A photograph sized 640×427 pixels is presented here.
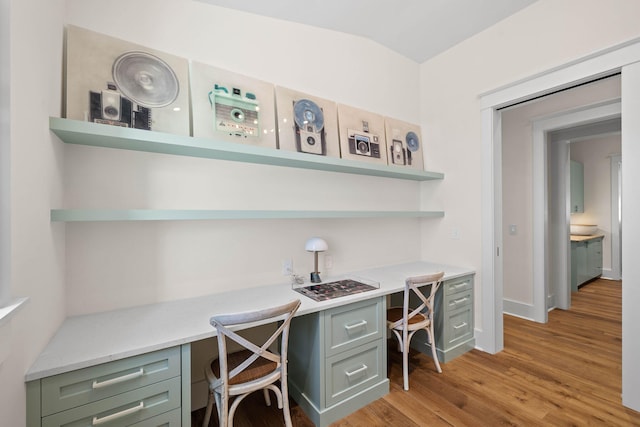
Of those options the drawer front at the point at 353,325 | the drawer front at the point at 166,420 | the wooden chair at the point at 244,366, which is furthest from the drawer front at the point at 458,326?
the drawer front at the point at 166,420

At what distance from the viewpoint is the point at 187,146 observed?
5.20 ft

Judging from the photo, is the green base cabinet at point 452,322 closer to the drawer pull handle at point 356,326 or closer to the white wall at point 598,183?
the drawer pull handle at point 356,326

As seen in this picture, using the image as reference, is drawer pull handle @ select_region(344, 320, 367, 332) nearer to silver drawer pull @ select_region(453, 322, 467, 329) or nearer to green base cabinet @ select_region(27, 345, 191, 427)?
green base cabinet @ select_region(27, 345, 191, 427)

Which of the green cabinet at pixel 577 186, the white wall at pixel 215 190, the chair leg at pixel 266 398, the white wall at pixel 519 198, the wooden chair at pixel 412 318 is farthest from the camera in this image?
the green cabinet at pixel 577 186

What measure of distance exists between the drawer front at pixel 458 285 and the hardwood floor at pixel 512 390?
60cm

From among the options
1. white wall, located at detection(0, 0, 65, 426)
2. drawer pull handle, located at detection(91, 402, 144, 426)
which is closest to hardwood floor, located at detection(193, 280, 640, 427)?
drawer pull handle, located at detection(91, 402, 144, 426)

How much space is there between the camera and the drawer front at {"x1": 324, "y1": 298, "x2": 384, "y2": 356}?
1.69 metres

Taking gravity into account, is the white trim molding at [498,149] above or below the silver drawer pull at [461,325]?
above

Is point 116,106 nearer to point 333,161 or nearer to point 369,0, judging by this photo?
point 333,161

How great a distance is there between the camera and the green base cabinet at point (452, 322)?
93.7 inches

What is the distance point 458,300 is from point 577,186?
4.52m

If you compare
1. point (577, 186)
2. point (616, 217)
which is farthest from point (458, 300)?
point (616, 217)

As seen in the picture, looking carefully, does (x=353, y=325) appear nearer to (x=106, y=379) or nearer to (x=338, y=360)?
(x=338, y=360)

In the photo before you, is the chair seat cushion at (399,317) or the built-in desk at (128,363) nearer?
the built-in desk at (128,363)
